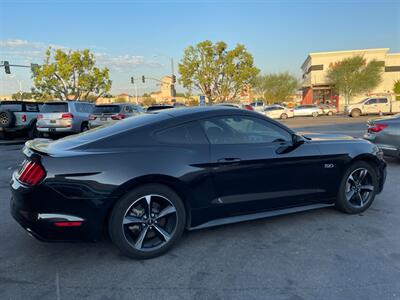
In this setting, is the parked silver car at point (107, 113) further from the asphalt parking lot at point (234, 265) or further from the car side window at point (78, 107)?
the asphalt parking lot at point (234, 265)

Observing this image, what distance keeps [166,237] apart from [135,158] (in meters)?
0.90

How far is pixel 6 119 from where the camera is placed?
11984 millimetres

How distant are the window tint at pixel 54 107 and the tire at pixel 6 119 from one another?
1.40 metres

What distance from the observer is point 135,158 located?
2.94m

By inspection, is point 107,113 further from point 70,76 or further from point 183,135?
point 70,76

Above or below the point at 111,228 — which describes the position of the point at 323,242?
below

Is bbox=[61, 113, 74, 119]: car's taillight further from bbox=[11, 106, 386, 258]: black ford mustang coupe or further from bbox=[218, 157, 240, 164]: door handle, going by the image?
bbox=[218, 157, 240, 164]: door handle

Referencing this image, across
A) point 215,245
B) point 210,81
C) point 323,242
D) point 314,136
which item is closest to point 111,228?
point 215,245

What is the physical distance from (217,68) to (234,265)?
3929 centimetres

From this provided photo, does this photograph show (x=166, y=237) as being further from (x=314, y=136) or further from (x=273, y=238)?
(x=314, y=136)

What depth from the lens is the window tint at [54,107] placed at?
1184cm

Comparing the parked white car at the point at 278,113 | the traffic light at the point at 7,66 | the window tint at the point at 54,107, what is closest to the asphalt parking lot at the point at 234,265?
the window tint at the point at 54,107

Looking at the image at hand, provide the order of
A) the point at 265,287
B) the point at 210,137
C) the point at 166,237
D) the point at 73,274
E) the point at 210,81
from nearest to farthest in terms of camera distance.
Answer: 1. the point at 265,287
2. the point at 73,274
3. the point at 166,237
4. the point at 210,137
5. the point at 210,81

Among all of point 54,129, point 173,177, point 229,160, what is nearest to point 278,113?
point 54,129
